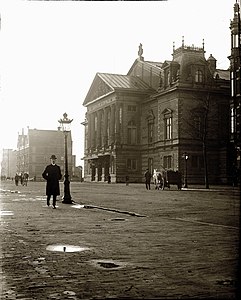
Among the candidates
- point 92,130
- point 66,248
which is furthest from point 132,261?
point 92,130

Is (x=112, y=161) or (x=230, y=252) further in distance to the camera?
→ (x=112, y=161)

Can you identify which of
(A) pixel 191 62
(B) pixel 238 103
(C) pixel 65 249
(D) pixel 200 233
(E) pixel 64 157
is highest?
(A) pixel 191 62

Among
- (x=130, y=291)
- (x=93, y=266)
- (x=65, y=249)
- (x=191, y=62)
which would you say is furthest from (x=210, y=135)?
(x=65, y=249)

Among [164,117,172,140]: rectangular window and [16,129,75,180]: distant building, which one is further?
[164,117,172,140]: rectangular window

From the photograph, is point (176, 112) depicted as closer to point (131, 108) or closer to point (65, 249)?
point (131, 108)

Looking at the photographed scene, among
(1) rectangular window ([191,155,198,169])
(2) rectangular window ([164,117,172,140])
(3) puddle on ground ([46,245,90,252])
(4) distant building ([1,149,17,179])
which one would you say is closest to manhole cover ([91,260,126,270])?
(3) puddle on ground ([46,245,90,252])

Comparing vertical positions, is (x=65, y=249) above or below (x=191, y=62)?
below

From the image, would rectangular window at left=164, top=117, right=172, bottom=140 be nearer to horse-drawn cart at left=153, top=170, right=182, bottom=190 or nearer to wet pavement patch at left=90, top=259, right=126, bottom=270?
horse-drawn cart at left=153, top=170, right=182, bottom=190
